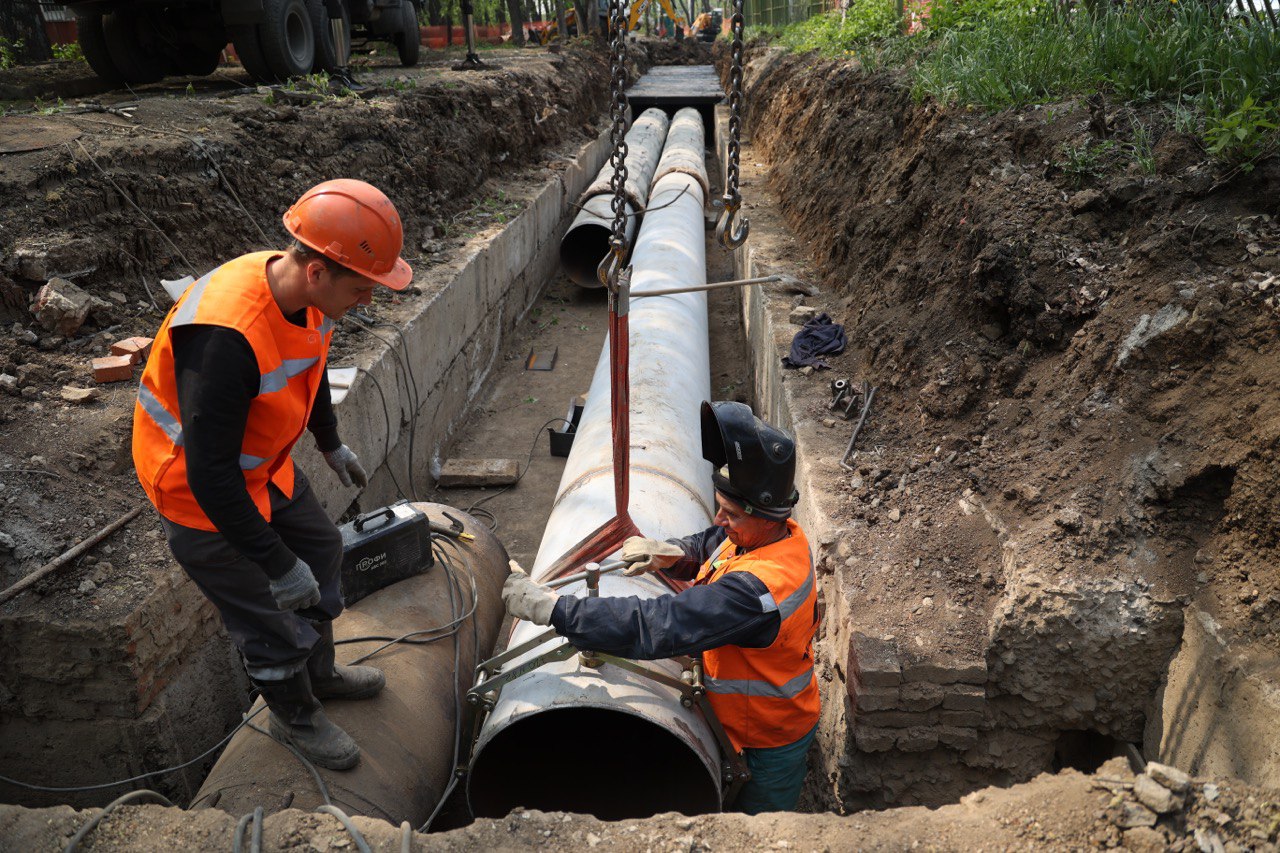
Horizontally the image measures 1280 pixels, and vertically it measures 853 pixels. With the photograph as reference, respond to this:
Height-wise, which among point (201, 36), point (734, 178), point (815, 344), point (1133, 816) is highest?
point (201, 36)

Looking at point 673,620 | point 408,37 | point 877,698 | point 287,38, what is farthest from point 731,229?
point 408,37

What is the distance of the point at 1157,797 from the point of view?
2043 mm

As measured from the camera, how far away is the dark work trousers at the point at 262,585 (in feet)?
8.16

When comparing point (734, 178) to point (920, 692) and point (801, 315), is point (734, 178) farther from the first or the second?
point (801, 315)

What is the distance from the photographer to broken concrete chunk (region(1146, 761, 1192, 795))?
206 centimetres

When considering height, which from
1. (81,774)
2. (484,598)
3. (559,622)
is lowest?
(81,774)

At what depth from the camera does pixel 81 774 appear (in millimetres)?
3178

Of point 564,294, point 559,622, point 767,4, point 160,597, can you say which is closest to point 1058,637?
point 559,622

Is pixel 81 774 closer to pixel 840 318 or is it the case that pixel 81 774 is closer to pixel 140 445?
pixel 140 445

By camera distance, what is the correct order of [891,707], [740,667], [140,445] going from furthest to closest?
[891,707] → [740,667] → [140,445]

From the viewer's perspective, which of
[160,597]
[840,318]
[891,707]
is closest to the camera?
[891,707]

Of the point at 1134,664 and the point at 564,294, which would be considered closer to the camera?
the point at 1134,664

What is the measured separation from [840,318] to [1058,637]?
3115mm

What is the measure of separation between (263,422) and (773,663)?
5.81 feet
